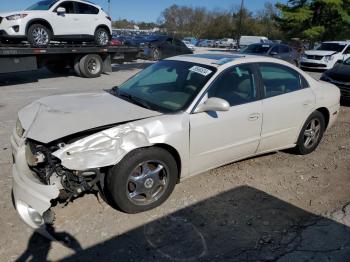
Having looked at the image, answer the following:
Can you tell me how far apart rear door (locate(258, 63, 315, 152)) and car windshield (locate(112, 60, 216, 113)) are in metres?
0.91

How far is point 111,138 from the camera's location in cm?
328

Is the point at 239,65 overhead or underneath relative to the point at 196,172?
overhead

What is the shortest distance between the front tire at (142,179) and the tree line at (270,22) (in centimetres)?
3348

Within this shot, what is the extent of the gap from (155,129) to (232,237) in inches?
49.0

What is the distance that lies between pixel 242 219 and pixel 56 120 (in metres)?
2.07

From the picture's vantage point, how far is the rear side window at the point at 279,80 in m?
4.58

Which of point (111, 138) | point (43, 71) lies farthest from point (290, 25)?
point (111, 138)

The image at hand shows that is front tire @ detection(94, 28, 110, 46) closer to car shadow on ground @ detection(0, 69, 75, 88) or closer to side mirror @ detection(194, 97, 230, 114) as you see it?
car shadow on ground @ detection(0, 69, 75, 88)

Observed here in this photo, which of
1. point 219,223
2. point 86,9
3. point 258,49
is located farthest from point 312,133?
point 258,49

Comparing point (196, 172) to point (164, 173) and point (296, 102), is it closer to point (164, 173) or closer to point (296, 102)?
point (164, 173)

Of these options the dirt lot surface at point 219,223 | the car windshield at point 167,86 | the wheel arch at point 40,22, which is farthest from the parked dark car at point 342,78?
the wheel arch at point 40,22

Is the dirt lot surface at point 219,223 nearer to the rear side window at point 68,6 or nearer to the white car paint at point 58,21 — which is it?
the white car paint at point 58,21

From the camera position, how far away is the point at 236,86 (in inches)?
168

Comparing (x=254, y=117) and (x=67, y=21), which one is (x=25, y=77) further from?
(x=254, y=117)
